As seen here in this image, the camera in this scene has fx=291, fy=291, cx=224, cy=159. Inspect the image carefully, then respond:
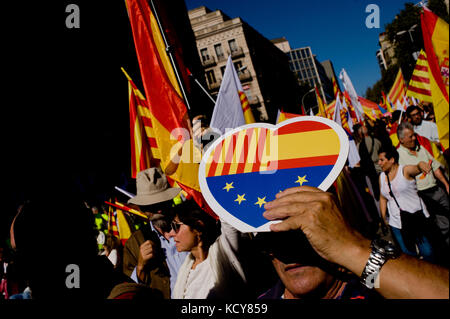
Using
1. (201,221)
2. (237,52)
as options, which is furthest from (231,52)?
(201,221)

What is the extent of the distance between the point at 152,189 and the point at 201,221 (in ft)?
2.57

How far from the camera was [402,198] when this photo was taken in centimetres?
371

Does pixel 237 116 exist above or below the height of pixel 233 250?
above

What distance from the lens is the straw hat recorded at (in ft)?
8.41

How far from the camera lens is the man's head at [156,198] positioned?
2260 mm

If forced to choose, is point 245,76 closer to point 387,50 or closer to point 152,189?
point 387,50

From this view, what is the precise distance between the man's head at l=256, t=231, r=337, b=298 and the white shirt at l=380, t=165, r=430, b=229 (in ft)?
9.60

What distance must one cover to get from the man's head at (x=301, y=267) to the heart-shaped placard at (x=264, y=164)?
0.24m

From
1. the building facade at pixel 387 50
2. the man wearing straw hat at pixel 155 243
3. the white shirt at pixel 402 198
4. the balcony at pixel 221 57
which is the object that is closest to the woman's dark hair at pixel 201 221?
the man wearing straw hat at pixel 155 243

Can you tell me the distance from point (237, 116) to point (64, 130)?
7005 mm

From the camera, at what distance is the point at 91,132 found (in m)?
9.77

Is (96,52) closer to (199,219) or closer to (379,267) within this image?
(199,219)

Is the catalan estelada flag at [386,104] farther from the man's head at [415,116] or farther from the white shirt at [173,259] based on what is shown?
the white shirt at [173,259]
